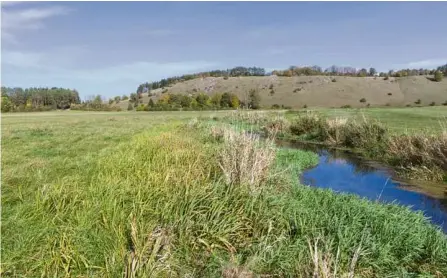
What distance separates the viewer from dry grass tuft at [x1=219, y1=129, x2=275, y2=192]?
8.20 meters

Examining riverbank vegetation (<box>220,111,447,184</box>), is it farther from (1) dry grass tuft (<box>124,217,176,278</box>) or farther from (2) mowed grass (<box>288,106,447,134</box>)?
(1) dry grass tuft (<box>124,217,176,278</box>)

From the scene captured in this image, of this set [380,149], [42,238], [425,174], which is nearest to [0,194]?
[42,238]

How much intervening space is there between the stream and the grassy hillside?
6675cm

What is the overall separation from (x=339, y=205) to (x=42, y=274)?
6.18 m

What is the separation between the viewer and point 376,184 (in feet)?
45.0

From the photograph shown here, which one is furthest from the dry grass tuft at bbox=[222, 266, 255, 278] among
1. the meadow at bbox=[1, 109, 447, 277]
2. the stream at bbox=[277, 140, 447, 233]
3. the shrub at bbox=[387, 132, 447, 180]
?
the shrub at bbox=[387, 132, 447, 180]

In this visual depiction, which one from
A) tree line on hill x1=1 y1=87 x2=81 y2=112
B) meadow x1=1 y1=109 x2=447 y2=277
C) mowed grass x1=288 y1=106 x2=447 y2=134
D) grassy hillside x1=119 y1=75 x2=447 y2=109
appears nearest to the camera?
meadow x1=1 y1=109 x2=447 y2=277

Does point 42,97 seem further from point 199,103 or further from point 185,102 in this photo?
point 199,103

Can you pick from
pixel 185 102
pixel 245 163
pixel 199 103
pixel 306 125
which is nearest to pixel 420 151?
pixel 245 163

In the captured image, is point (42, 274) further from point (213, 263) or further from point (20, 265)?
point (213, 263)

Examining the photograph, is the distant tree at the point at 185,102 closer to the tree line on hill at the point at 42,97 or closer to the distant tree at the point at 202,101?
the distant tree at the point at 202,101

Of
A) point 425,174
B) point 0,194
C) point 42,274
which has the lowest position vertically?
point 425,174

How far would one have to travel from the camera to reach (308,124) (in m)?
30.3

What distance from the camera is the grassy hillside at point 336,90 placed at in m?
84.5
